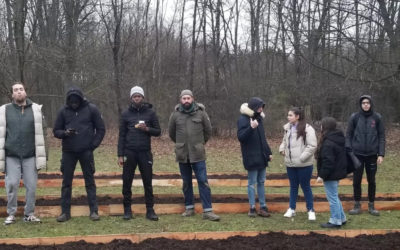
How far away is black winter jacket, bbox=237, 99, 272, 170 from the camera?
20.6ft

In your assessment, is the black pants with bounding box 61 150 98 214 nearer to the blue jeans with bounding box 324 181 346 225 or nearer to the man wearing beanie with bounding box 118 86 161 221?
the man wearing beanie with bounding box 118 86 161 221

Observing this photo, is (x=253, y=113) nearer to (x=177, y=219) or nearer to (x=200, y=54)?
(x=177, y=219)

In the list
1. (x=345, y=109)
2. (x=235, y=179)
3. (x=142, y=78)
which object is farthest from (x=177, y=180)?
(x=142, y=78)

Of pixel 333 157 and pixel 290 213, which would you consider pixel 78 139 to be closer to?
pixel 290 213

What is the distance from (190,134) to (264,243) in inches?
79.3

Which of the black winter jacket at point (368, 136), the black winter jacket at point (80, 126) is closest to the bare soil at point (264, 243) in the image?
the black winter jacket at point (80, 126)

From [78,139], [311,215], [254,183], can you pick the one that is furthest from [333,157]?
[78,139]

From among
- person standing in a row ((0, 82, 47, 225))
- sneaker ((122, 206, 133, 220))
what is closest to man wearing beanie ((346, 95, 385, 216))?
sneaker ((122, 206, 133, 220))

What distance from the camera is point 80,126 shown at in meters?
6.14

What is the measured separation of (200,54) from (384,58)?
13664mm

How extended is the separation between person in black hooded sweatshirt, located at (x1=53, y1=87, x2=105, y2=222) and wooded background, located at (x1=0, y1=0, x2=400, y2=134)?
9.81 meters

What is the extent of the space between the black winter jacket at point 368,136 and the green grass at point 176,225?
995 mm

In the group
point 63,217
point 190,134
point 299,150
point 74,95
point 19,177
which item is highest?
point 74,95

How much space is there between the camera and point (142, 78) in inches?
945
